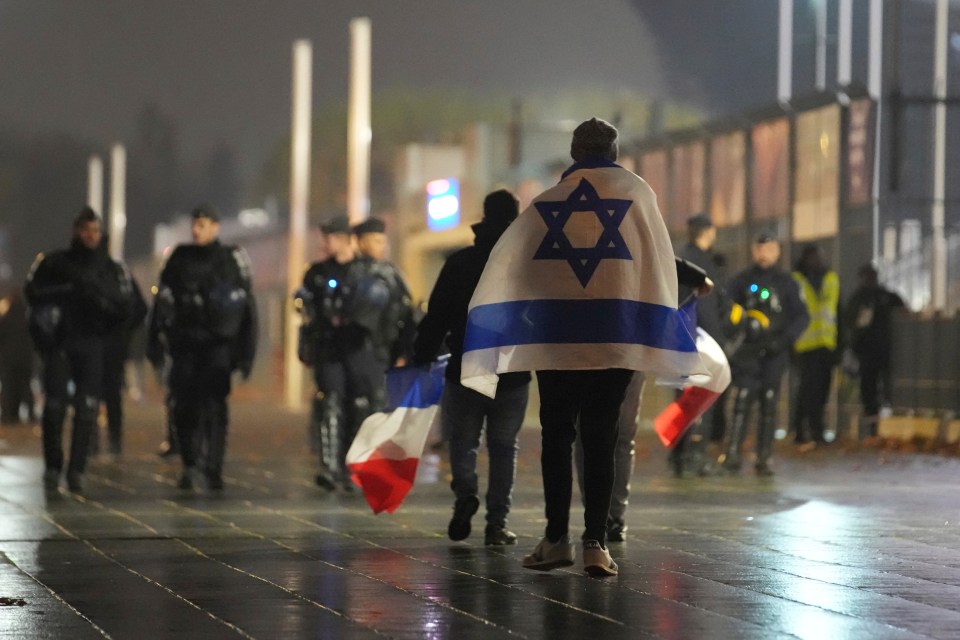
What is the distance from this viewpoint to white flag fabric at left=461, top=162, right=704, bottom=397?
8.81 meters

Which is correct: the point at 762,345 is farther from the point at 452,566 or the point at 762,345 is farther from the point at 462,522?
the point at 452,566

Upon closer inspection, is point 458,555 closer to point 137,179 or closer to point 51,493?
point 51,493

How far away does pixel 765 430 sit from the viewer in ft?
53.9

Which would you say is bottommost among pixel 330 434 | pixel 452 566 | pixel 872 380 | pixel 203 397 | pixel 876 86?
pixel 452 566

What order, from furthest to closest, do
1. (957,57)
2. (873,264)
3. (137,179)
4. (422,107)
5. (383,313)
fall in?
(137,179)
(422,107)
(957,57)
(873,264)
(383,313)

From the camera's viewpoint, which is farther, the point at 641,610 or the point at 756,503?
the point at 756,503

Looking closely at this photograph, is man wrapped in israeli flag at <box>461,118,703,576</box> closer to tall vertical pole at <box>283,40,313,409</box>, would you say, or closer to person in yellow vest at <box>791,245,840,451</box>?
person in yellow vest at <box>791,245,840,451</box>

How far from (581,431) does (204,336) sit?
565cm

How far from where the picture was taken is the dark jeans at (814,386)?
71.8ft

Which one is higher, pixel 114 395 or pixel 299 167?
pixel 299 167

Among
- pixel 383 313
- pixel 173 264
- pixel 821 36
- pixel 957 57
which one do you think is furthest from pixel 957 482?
pixel 821 36

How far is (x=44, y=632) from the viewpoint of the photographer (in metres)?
6.98

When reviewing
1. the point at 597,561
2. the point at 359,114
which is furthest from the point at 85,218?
the point at 359,114

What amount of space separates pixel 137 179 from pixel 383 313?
140 meters
